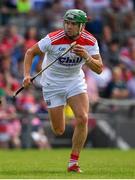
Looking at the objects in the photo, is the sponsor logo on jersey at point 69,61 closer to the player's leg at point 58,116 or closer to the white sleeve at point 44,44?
the white sleeve at point 44,44

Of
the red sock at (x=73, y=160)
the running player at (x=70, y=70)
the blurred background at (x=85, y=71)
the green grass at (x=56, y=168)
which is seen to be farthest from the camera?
the blurred background at (x=85, y=71)

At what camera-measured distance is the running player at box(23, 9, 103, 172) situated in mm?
12953

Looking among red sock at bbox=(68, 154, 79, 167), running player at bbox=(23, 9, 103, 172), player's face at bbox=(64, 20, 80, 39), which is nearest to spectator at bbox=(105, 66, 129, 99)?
running player at bbox=(23, 9, 103, 172)

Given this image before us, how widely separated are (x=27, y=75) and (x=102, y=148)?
1072 cm

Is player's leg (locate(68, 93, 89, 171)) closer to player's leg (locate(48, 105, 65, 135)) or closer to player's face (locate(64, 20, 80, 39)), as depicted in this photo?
player's leg (locate(48, 105, 65, 135))

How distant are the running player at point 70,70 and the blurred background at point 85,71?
6.88 meters

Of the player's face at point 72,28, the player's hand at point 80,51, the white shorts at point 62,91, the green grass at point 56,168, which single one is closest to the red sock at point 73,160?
the green grass at point 56,168

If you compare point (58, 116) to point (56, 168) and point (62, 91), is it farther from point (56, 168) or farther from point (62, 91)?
point (56, 168)

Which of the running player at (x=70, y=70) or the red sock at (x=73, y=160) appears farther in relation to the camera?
the red sock at (x=73, y=160)

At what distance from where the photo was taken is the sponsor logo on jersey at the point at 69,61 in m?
13.3

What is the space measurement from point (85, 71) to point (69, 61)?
1114cm

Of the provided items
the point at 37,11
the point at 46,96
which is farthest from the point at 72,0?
the point at 46,96

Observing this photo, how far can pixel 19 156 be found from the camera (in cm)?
1850

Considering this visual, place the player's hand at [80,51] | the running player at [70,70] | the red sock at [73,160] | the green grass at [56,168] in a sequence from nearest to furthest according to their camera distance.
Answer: the green grass at [56,168] < the player's hand at [80,51] < the running player at [70,70] < the red sock at [73,160]
